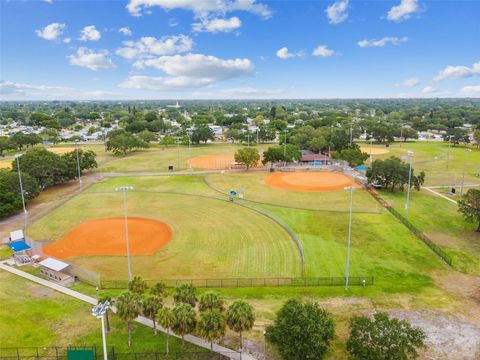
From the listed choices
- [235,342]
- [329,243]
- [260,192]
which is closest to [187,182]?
[260,192]

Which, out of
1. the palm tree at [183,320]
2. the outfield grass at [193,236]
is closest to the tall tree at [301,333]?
the palm tree at [183,320]

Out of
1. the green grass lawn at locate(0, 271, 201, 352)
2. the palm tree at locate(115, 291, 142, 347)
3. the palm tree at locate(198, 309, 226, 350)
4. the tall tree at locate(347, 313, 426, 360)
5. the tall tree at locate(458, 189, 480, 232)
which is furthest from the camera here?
the tall tree at locate(458, 189, 480, 232)

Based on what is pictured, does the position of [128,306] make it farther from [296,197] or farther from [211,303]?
[296,197]

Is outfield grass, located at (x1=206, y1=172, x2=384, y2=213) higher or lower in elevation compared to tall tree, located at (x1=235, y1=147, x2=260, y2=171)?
lower

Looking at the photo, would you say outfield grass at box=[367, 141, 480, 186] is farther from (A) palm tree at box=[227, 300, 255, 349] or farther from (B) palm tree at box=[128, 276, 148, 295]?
(B) palm tree at box=[128, 276, 148, 295]

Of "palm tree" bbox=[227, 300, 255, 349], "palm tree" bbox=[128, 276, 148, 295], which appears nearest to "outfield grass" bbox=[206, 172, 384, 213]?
"palm tree" bbox=[128, 276, 148, 295]

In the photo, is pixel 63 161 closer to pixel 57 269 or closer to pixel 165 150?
pixel 57 269
